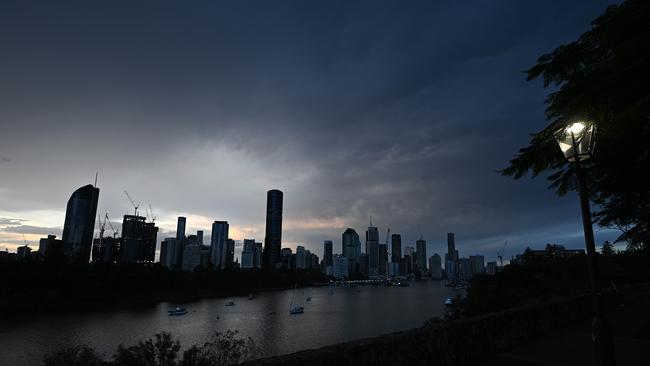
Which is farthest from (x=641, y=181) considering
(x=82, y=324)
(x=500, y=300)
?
(x=82, y=324)

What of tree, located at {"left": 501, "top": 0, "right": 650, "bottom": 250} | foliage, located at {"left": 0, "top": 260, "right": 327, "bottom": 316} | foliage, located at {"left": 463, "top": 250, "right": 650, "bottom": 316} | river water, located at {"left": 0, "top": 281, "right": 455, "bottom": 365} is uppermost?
tree, located at {"left": 501, "top": 0, "right": 650, "bottom": 250}

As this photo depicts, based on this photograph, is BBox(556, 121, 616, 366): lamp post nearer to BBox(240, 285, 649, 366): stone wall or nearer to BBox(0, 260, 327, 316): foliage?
BBox(240, 285, 649, 366): stone wall

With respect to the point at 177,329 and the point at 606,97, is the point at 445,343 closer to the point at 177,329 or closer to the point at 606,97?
the point at 606,97

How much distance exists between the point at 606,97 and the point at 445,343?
20.8 ft

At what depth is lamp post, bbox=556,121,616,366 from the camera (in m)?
4.99

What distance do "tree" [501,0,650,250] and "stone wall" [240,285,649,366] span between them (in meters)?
3.99

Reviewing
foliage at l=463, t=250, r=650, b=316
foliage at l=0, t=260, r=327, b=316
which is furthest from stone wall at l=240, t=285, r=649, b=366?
foliage at l=0, t=260, r=327, b=316

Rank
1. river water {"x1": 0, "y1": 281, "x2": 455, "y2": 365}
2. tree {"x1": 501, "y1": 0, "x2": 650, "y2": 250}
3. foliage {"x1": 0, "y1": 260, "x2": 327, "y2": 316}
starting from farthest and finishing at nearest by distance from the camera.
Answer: foliage {"x1": 0, "y1": 260, "x2": 327, "y2": 316}, river water {"x1": 0, "y1": 281, "x2": 455, "y2": 365}, tree {"x1": 501, "y1": 0, "x2": 650, "y2": 250}

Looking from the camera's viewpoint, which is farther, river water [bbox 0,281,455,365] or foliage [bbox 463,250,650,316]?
river water [bbox 0,281,455,365]

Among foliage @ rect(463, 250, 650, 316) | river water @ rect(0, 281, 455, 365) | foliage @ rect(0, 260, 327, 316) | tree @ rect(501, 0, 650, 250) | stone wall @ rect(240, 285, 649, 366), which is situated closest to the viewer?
tree @ rect(501, 0, 650, 250)

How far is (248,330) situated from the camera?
5644cm

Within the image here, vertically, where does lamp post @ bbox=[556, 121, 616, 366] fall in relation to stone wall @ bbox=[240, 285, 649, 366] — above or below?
above

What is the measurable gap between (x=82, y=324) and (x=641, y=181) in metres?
73.9

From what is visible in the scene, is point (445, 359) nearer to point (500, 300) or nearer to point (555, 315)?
point (555, 315)
